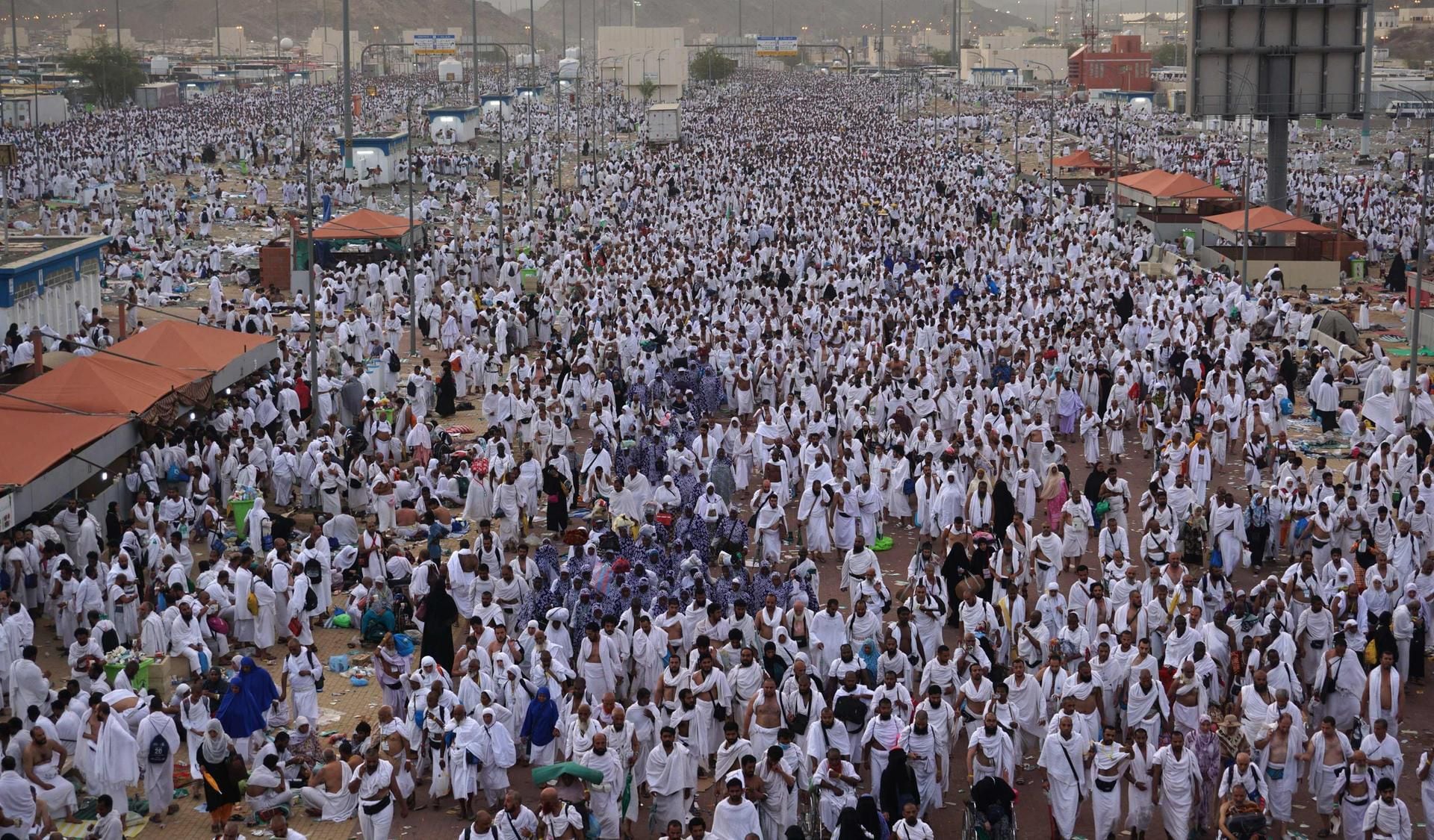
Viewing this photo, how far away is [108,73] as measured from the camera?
83.4 m

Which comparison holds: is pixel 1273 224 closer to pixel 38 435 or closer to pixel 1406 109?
pixel 38 435

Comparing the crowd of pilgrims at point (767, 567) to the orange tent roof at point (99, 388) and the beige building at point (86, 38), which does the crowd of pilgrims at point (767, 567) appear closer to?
the orange tent roof at point (99, 388)

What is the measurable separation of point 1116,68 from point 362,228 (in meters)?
86.0

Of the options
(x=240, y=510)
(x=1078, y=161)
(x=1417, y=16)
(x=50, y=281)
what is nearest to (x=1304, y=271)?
(x=1078, y=161)

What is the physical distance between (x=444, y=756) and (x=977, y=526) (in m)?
6.14

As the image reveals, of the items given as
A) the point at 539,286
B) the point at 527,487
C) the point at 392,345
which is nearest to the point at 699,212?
the point at 539,286

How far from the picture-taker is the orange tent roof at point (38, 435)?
1412cm

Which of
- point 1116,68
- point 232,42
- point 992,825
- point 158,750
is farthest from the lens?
point 232,42

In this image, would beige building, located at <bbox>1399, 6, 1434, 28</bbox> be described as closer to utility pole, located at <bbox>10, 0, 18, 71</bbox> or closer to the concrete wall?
utility pole, located at <bbox>10, 0, 18, 71</bbox>

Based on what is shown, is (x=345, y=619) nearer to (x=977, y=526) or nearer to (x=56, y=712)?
(x=56, y=712)

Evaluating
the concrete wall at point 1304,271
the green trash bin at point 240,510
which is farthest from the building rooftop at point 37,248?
the concrete wall at point 1304,271

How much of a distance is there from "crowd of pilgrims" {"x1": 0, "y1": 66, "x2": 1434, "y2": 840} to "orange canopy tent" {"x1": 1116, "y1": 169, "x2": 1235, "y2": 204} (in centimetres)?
821

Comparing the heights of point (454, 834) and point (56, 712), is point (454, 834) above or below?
below

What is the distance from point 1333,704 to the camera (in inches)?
453
